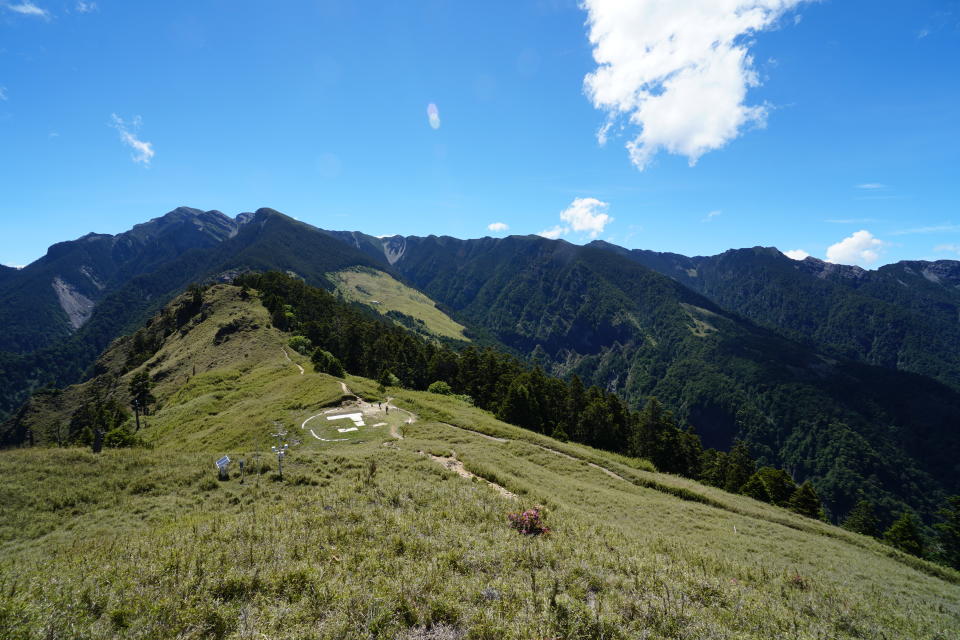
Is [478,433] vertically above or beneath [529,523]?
beneath

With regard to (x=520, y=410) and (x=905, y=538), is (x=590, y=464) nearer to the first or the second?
(x=520, y=410)

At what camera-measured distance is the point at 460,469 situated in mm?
25656

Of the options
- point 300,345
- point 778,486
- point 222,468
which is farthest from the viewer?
point 300,345

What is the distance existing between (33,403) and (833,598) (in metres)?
162

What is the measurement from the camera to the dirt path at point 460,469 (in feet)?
70.0

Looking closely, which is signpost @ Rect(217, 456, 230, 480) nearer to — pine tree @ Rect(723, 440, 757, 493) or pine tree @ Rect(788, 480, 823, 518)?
pine tree @ Rect(723, 440, 757, 493)

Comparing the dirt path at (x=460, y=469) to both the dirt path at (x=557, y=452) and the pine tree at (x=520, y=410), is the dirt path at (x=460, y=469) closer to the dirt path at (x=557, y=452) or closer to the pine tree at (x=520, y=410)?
the dirt path at (x=557, y=452)

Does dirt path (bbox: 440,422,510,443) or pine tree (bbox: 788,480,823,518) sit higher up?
dirt path (bbox: 440,422,510,443)

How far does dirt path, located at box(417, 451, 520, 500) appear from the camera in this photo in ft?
70.0

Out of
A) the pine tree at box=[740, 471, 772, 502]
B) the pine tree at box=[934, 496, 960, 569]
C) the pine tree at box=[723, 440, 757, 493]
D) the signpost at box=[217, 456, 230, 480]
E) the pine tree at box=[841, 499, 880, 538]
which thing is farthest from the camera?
the pine tree at box=[841, 499, 880, 538]

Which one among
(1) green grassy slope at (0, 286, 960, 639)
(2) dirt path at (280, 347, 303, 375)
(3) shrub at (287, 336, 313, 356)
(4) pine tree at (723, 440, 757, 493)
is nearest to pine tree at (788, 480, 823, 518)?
(4) pine tree at (723, 440, 757, 493)

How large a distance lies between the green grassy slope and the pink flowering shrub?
47 cm

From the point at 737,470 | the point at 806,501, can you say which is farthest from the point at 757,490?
the point at 737,470

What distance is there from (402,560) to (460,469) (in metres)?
14.1
